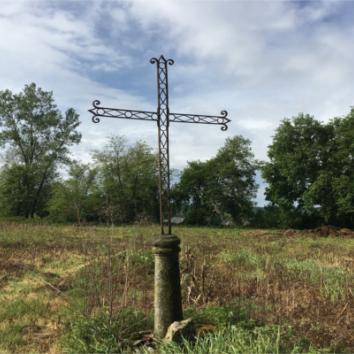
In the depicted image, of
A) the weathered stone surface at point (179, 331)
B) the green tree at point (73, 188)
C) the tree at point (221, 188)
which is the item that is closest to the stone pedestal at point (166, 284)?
the weathered stone surface at point (179, 331)

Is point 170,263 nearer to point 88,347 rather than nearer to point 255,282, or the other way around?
point 88,347

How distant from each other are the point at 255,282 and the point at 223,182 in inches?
1326

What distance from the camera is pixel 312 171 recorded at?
33906 mm

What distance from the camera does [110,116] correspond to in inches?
185

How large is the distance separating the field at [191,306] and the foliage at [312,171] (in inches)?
863

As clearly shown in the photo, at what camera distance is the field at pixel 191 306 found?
4621mm

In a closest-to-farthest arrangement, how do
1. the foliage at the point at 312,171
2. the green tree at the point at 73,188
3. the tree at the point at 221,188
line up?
the foliage at the point at 312,171 < the green tree at the point at 73,188 < the tree at the point at 221,188

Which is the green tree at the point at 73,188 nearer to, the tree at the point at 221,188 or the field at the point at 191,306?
the tree at the point at 221,188

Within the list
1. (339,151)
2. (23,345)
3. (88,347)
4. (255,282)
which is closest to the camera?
(88,347)

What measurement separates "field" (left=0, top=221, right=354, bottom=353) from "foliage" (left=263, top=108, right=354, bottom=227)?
21914 mm

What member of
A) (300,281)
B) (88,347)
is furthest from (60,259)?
(88,347)

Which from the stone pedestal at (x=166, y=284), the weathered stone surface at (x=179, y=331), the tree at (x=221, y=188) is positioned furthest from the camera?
the tree at (x=221, y=188)

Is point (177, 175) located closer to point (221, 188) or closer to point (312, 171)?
point (221, 188)

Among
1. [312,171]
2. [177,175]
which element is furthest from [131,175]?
[312,171]
